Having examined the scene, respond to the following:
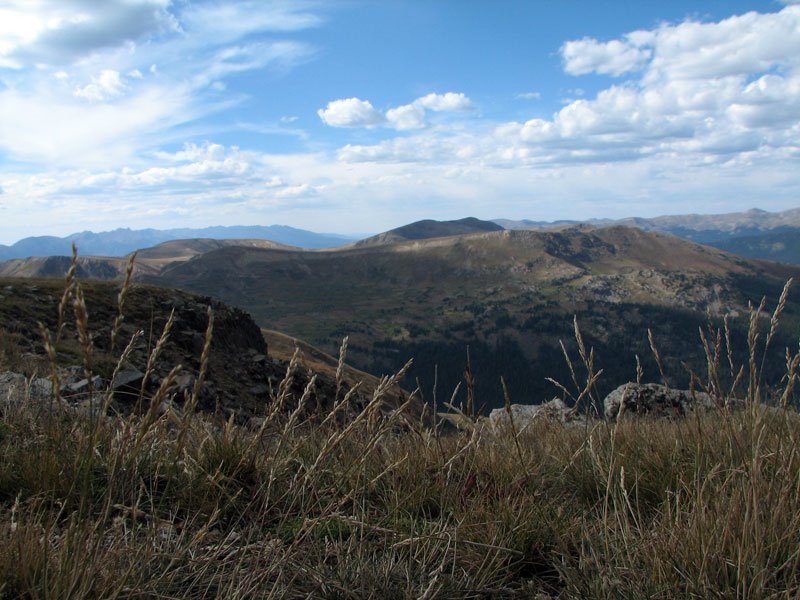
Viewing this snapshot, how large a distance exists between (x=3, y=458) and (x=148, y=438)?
90 cm

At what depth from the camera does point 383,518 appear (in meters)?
2.94

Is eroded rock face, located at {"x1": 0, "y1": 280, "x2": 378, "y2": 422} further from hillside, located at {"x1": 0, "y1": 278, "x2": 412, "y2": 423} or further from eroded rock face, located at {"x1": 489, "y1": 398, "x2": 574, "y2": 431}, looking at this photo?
eroded rock face, located at {"x1": 489, "y1": 398, "x2": 574, "y2": 431}

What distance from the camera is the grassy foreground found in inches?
82.4

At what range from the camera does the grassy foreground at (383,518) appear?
6.87ft

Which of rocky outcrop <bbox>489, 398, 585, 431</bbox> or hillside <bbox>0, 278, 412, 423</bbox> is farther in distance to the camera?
hillside <bbox>0, 278, 412, 423</bbox>

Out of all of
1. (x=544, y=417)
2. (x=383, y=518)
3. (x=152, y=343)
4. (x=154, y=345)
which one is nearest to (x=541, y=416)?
(x=544, y=417)

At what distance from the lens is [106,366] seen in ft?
35.6

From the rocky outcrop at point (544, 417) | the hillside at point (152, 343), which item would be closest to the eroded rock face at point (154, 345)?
the hillside at point (152, 343)

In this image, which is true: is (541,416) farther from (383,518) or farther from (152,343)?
(152,343)

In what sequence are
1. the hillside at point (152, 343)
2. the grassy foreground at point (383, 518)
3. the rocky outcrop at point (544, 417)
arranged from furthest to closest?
the hillside at point (152, 343)
the rocky outcrop at point (544, 417)
the grassy foreground at point (383, 518)

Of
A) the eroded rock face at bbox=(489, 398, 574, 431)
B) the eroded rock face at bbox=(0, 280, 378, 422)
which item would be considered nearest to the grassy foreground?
the eroded rock face at bbox=(489, 398, 574, 431)

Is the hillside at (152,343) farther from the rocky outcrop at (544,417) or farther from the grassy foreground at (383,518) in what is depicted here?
→ the grassy foreground at (383,518)

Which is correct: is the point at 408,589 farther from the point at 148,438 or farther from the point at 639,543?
the point at 148,438

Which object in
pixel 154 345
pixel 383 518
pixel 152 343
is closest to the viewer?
pixel 383 518
